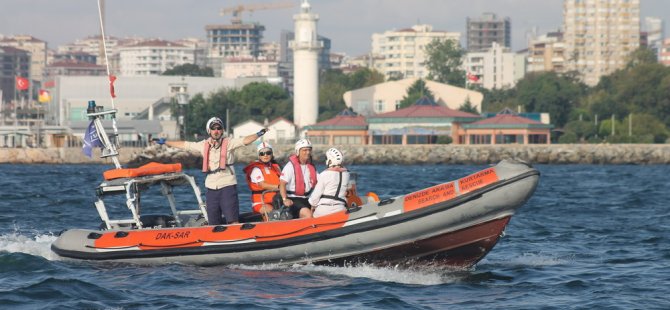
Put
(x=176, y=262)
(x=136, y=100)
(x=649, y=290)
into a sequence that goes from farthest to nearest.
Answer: (x=136, y=100) → (x=176, y=262) → (x=649, y=290)

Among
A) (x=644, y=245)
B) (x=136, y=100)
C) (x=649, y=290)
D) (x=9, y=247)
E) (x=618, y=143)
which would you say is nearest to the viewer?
(x=649, y=290)

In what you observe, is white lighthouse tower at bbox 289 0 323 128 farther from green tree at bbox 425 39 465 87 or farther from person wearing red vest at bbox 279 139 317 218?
person wearing red vest at bbox 279 139 317 218

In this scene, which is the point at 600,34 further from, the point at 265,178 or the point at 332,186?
the point at 332,186

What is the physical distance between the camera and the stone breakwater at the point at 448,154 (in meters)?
83.4

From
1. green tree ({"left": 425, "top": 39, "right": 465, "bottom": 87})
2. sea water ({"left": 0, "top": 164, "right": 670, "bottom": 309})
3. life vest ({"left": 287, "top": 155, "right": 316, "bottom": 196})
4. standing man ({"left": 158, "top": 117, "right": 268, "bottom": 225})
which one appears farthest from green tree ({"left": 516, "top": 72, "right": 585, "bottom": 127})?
standing man ({"left": 158, "top": 117, "right": 268, "bottom": 225})

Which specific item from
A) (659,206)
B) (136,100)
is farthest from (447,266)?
(136,100)

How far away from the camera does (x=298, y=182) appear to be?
1686 centimetres

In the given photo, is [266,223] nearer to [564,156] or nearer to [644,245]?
[644,245]

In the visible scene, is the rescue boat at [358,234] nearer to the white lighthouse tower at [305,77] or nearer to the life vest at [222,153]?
the life vest at [222,153]

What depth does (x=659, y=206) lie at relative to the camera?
103 ft

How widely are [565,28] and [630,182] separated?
495ft

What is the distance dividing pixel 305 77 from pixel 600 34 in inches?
3639

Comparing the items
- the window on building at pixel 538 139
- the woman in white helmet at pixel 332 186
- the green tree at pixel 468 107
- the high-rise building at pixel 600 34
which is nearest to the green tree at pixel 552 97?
the green tree at pixel 468 107

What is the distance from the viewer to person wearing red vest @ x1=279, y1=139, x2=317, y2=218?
16.7 meters
